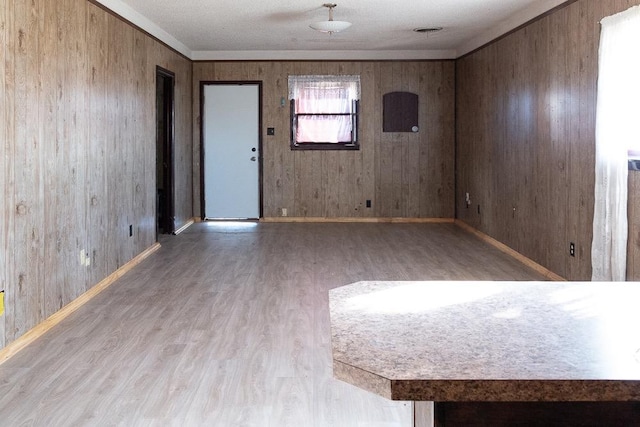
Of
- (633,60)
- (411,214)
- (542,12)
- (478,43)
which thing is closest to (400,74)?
(478,43)

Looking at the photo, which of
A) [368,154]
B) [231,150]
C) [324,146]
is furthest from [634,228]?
[231,150]

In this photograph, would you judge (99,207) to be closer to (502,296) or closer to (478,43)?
(502,296)

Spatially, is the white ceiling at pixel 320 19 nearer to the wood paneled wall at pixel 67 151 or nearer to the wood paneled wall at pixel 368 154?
the wood paneled wall at pixel 368 154

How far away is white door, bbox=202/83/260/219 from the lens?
942 centimetres

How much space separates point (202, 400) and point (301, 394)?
0.45 metres

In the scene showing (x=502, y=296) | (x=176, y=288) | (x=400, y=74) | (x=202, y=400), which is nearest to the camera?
(x=502, y=296)

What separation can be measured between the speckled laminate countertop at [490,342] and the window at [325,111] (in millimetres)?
7888

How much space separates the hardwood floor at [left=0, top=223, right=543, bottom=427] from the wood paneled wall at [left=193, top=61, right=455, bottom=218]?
2.67 meters

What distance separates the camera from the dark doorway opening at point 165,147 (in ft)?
26.3

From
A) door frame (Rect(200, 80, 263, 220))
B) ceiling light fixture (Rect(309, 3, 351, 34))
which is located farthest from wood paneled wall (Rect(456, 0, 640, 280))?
door frame (Rect(200, 80, 263, 220))

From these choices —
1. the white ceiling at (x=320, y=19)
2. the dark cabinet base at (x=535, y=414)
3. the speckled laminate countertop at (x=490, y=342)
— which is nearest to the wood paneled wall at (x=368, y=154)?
the white ceiling at (x=320, y=19)

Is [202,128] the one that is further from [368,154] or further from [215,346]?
[215,346]

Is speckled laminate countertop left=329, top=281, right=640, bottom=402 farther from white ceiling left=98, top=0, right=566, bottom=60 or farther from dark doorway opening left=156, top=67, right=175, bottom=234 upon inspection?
dark doorway opening left=156, top=67, right=175, bottom=234

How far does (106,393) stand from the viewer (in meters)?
2.90
